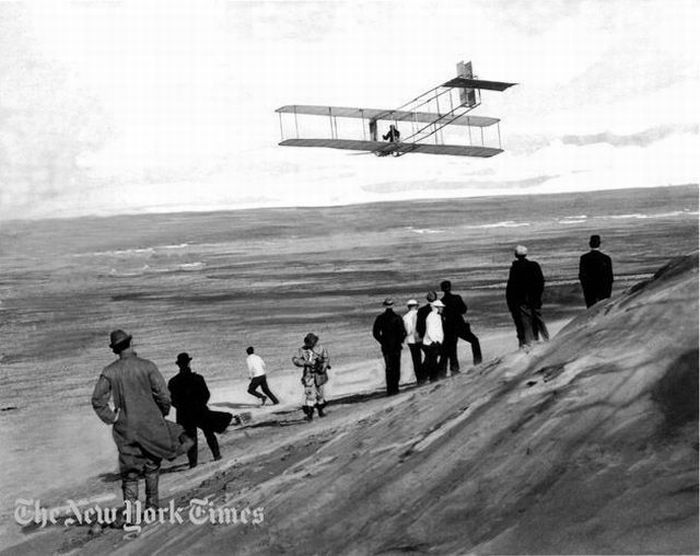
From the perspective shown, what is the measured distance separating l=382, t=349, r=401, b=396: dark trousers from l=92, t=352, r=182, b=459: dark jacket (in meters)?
2.86

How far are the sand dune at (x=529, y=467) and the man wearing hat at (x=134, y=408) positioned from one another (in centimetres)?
45

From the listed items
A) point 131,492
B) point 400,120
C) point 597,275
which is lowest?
point 131,492

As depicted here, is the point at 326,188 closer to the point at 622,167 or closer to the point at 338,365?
the point at 338,365

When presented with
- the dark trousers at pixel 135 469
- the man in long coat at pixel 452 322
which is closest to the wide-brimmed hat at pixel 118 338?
the dark trousers at pixel 135 469

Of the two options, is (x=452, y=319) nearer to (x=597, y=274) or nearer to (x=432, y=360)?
(x=432, y=360)

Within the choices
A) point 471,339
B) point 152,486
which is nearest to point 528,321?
point 471,339

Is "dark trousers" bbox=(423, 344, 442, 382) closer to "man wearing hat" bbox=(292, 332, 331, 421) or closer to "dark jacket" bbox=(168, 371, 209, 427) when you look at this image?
"man wearing hat" bbox=(292, 332, 331, 421)

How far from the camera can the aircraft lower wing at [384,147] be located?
28.8ft

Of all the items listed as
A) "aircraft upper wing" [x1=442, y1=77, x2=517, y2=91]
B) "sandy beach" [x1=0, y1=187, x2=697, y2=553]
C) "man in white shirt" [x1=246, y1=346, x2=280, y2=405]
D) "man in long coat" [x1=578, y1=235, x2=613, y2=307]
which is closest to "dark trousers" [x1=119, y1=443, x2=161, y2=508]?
"sandy beach" [x1=0, y1=187, x2=697, y2=553]

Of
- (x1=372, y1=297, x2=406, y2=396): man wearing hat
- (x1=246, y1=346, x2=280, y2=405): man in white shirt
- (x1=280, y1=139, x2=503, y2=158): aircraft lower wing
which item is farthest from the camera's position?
(x1=280, y1=139, x2=503, y2=158): aircraft lower wing

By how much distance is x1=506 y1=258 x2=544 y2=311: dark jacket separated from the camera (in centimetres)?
696

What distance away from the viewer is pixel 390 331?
7574 millimetres

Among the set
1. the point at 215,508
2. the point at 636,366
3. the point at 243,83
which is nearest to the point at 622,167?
the point at 243,83

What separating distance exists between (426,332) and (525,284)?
37.5 inches
